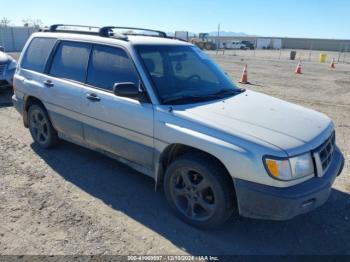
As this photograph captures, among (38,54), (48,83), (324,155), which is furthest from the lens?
(38,54)

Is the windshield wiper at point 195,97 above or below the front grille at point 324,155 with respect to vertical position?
above

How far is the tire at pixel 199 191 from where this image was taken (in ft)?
10.3

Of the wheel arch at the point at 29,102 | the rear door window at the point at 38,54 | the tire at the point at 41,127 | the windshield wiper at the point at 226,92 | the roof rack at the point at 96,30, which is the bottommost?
the tire at the point at 41,127

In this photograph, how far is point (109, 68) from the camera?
410 centimetres

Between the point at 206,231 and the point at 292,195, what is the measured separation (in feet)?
3.33

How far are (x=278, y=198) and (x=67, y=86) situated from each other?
124 inches

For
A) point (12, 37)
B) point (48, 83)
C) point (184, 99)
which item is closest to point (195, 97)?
point (184, 99)

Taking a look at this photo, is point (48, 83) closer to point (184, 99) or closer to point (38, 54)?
point (38, 54)

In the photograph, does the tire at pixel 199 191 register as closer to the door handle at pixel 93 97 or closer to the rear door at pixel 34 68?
the door handle at pixel 93 97

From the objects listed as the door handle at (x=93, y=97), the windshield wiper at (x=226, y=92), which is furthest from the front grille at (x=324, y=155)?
the door handle at (x=93, y=97)

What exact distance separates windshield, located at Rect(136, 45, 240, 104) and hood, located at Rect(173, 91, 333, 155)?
23 centimetres

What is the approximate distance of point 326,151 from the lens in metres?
3.34

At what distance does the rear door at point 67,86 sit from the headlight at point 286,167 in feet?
8.58

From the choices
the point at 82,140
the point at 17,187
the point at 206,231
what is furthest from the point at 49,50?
the point at 206,231
